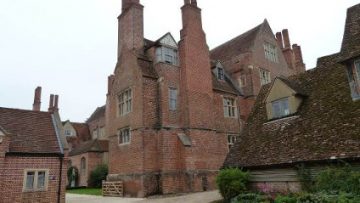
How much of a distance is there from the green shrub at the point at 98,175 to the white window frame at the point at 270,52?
23.1m

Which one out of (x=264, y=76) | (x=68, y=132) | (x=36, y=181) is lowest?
(x=36, y=181)

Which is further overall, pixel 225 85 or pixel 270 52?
pixel 270 52

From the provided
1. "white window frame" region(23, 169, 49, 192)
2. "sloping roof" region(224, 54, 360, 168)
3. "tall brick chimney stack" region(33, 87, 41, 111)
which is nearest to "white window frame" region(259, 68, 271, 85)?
"sloping roof" region(224, 54, 360, 168)

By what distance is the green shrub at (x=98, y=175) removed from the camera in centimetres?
3625

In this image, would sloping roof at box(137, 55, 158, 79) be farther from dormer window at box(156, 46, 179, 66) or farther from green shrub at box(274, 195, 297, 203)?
green shrub at box(274, 195, 297, 203)

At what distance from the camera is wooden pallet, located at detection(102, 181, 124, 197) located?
76.6 feet

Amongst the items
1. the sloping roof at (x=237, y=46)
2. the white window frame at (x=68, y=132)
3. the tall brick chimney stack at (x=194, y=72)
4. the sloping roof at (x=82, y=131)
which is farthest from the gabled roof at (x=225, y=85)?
the sloping roof at (x=82, y=131)

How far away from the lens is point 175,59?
26.0 m

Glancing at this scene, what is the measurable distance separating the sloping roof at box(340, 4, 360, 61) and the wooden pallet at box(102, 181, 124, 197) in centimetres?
1733

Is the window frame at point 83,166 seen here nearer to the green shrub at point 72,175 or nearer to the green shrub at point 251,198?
the green shrub at point 72,175

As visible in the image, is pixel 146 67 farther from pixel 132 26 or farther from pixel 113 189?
pixel 113 189

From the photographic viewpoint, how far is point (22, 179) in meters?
18.0

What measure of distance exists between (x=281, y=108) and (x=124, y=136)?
43.6ft

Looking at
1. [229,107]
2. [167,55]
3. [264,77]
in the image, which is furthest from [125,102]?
[264,77]
